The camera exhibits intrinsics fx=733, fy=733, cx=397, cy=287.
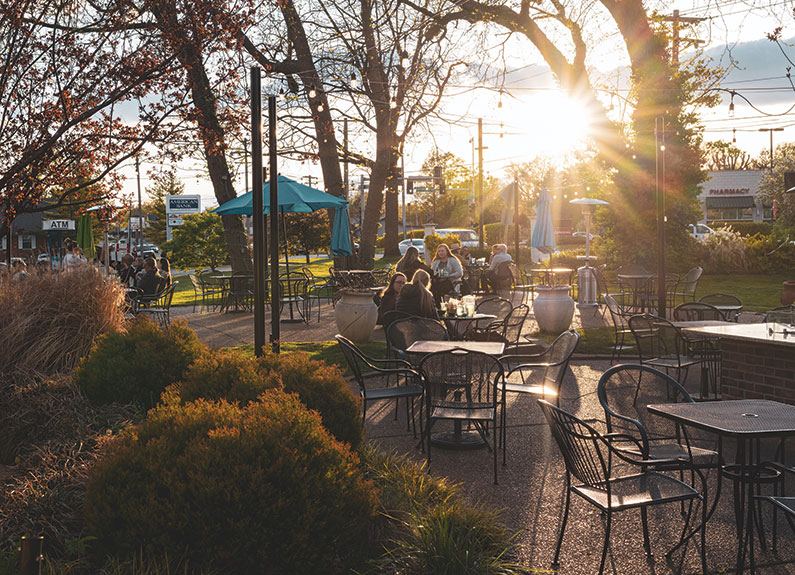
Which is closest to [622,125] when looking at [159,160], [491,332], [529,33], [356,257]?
[529,33]

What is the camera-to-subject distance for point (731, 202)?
6769cm

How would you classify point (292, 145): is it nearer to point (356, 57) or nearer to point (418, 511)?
point (356, 57)

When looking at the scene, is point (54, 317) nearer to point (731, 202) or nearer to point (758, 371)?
point (758, 371)

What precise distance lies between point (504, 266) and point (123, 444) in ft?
51.2

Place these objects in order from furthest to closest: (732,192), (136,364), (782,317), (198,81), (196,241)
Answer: (732,192) → (196,241) → (198,81) → (782,317) → (136,364)

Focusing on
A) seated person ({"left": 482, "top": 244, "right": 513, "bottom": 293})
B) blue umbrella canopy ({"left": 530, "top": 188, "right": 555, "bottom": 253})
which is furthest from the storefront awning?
seated person ({"left": 482, "top": 244, "right": 513, "bottom": 293})

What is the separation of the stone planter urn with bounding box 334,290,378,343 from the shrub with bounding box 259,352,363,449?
6.69 meters

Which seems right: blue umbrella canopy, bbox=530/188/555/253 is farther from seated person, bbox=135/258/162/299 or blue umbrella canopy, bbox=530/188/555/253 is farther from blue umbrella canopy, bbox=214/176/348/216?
seated person, bbox=135/258/162/299

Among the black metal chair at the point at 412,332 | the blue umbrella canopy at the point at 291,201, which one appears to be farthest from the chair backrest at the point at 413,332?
the blue umbrella canopy at the point at 291,201

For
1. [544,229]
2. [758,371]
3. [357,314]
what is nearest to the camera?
[758,371]

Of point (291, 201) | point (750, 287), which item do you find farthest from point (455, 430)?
point (750, 287)

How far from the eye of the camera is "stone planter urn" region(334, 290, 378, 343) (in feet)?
38.1

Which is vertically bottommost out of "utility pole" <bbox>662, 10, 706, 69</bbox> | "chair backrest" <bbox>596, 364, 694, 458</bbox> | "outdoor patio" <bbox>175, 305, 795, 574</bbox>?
"outdoor patio" <bbox>175, 305, 795, 574</bbox>

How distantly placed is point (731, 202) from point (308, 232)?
43325 mm
